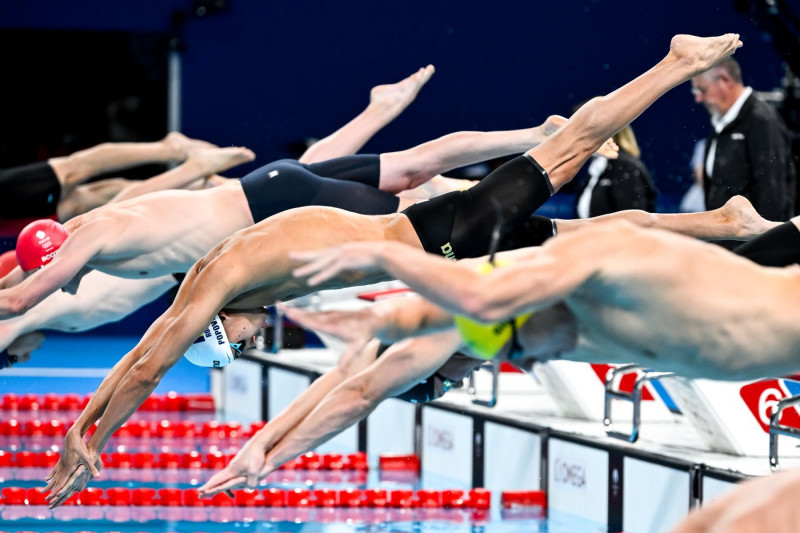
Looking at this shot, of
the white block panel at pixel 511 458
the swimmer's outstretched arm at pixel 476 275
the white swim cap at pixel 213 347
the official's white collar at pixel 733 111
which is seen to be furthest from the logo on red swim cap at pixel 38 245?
the official's white collar at pixel 733 111

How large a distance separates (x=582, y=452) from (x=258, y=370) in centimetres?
346

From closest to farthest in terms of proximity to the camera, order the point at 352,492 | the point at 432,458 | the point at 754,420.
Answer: the point at 754,420 < the point at 352,492 < the point at 432,458

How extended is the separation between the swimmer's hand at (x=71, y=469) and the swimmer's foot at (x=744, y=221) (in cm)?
238

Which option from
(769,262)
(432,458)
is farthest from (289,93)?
(769,262)

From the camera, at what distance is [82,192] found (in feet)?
24.9

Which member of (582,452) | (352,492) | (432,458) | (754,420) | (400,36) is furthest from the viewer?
(400,36)

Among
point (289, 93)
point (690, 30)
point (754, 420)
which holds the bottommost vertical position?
point (754, 420)

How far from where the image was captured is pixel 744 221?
4582 mm

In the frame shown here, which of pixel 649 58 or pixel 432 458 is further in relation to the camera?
pixel 432 458

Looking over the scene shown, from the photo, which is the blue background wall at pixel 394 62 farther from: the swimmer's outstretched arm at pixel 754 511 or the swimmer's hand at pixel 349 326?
the swimmer's outstretched arm at pixel 754 511

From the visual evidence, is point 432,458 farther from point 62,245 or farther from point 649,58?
point 62,245

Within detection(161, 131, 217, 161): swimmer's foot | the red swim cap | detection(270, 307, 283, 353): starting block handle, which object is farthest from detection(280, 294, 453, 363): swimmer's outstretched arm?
detection(270, 307, 283, 353): starting block handle

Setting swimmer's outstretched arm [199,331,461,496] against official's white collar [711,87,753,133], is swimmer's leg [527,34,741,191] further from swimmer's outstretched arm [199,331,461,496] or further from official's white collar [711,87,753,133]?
official's white collar [711,87,753,133]

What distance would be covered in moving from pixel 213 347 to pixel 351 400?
0.52 m
